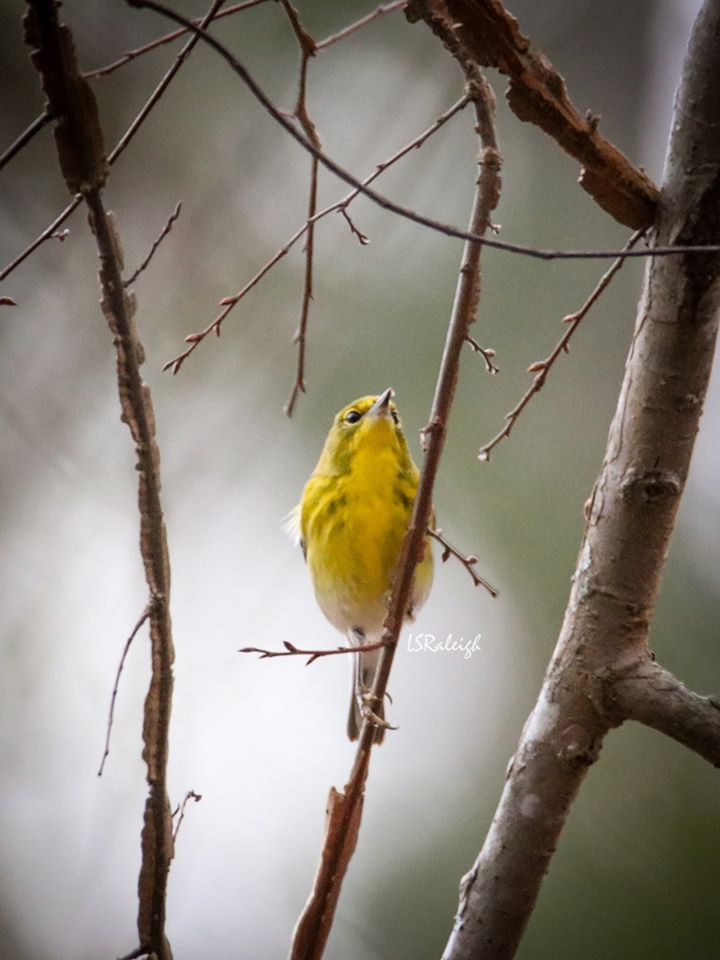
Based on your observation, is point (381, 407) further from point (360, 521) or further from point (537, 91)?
point (537, 91)

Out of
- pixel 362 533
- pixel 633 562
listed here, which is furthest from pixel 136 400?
pixel 362 533

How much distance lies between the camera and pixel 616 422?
1.47 m

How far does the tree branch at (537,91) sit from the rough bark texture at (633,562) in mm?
67

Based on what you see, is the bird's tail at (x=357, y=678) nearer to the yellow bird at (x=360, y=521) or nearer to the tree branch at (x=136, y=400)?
the yellow bird at (x=360, y=521)

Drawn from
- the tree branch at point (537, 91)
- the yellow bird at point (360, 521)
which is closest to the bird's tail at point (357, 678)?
the yellow bird at point (360, 521)

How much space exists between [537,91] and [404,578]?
26.8 inches

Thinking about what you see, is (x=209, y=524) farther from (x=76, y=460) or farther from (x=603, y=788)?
(x=603, y=788)

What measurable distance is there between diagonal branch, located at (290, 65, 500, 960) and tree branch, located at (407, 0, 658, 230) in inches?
4.2

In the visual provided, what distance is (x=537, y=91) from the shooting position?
4.30 ft

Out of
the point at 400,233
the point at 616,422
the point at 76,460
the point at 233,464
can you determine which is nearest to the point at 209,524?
the point at 233,464

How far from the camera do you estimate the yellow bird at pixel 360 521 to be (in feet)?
7.32

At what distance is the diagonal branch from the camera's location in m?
1.35

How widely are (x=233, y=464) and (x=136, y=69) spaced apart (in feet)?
4.92

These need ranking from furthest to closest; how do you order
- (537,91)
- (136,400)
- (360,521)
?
(360,521)
(537,91)
(136,400)
